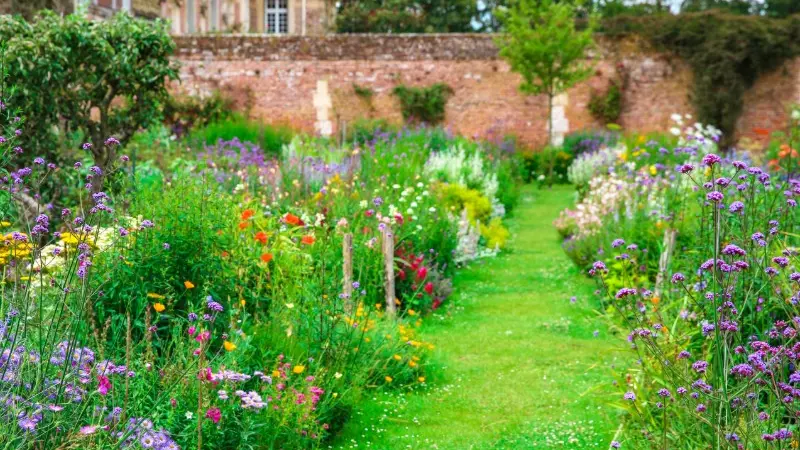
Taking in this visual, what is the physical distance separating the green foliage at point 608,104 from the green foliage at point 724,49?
137 cm

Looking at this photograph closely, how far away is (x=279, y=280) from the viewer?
6.08m

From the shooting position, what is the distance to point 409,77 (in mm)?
22500

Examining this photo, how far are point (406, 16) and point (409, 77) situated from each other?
29.5 ft

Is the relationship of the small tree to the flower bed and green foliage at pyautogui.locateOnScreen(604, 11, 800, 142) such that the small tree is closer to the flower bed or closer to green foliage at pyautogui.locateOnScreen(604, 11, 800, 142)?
green foliage at pyautogui.locateOnScreen(604, 11, 800, 142)

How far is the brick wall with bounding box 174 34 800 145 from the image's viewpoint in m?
22.3

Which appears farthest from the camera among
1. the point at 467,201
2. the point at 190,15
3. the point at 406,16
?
the point at 406,16

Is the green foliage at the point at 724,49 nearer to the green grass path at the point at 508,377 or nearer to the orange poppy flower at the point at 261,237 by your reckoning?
the green grass path at the point at 508,377

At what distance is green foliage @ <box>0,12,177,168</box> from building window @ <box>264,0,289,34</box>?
25038 mm

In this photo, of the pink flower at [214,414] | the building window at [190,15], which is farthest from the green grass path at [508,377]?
the building window at [190,15]

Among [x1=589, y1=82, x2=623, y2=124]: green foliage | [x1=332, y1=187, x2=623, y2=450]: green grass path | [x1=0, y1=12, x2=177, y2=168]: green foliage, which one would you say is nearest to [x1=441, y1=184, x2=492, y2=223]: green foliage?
[x1=332, y1=187, x2=623, y2=450]: green grass path

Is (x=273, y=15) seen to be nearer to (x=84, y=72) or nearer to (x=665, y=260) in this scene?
(x=84, y=72)

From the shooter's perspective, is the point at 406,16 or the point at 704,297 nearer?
the point at 704,297

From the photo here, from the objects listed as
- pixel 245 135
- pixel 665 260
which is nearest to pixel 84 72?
pixel 665 260

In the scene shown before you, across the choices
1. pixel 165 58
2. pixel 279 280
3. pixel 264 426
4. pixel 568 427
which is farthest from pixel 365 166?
pixel 264 426
